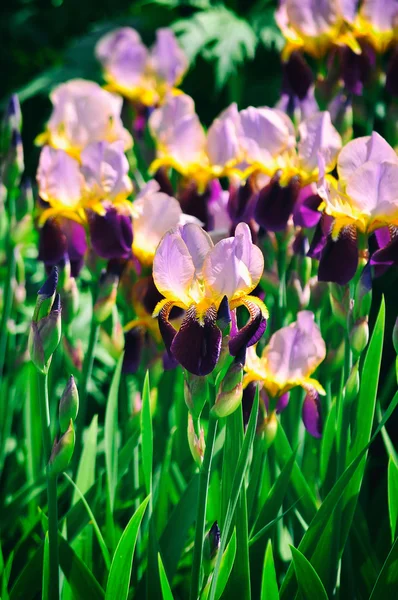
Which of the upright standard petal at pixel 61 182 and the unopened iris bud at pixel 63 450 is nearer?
the unopened iris bud at pixel 63 450

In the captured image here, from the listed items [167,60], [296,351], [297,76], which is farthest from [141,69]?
[296,351]

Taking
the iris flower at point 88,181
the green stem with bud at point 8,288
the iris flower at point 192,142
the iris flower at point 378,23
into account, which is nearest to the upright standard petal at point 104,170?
the iris flower at point 88,181

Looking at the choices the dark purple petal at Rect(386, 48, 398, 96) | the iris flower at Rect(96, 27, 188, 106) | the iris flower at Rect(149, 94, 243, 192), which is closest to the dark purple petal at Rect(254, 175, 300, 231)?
the iris flower at Rect(149, 94, 243, 192)

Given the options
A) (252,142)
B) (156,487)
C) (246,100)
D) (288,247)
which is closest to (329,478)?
(156,487)

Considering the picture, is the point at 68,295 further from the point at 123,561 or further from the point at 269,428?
the point at 123,561

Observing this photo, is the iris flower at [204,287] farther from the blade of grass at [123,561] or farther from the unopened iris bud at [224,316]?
the blade of grass at [123,561]

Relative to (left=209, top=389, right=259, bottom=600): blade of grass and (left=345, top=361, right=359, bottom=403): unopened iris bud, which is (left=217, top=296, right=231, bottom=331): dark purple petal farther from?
(left=345, top=361, right=359, bottom=403): unopened iris bud
